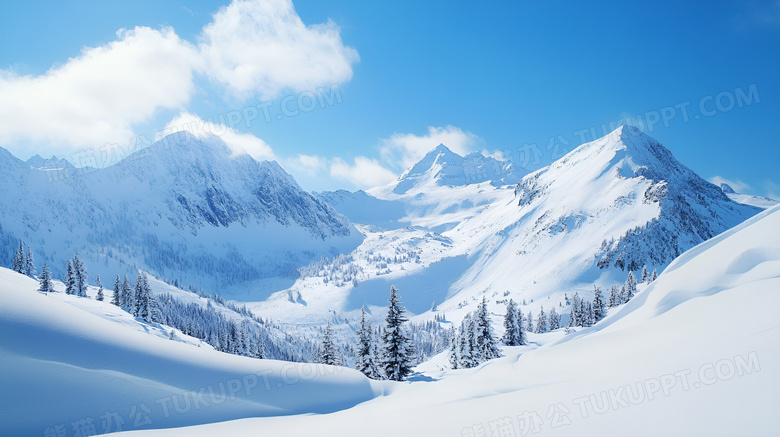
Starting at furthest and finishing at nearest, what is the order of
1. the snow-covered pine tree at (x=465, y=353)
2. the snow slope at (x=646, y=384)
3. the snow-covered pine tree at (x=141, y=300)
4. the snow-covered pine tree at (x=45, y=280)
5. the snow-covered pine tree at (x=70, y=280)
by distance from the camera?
the snow-covered pine tree at (x=70, y=280), the snow-covered pine tree at (x=141, y=300), the snow-covered pine tree at (x=45, y=280), the snow-covered pine tree at (x=465, y=353), the snow slope at (x=646, y=384)

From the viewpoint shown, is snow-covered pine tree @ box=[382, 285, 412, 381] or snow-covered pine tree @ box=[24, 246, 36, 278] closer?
snow-covered pine tree @ box=[382, 285, 412, 381]

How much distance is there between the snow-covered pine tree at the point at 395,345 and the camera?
86.4 ft

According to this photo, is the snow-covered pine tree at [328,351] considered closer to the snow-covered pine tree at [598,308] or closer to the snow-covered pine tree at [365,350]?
the snow-covered pine tree at [365,350]

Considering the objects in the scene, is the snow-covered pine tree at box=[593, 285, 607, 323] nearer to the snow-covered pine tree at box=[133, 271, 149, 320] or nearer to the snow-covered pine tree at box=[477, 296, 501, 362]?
the snow-covered pine tree at box=[477, 296, 501, 362]

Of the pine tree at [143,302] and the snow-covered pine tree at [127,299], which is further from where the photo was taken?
the snow-covered pine tree at [127,299]

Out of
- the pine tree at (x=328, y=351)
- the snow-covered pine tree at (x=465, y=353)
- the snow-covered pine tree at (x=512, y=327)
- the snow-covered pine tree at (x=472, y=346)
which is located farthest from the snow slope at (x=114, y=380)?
the snow-covered pine tree at (x=512, y=327)

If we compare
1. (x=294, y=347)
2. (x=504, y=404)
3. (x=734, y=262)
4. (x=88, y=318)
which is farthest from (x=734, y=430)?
(x=294, y=347)

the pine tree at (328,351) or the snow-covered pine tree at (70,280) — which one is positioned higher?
the snow-covered pine tree at (70,280)

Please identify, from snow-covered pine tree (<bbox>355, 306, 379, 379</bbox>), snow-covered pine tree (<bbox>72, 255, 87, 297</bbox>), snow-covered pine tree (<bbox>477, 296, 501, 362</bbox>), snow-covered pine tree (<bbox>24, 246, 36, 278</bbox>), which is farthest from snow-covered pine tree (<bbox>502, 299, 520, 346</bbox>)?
snow-covered pine tree (<bbox>24, 246, 36, 278</bbox>)

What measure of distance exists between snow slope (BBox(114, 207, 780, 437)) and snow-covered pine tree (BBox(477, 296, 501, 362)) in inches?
963

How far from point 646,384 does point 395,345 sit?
873 inches

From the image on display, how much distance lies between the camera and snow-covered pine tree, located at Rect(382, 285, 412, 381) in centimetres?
2633

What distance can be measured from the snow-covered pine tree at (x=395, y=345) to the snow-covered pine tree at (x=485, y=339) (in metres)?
10.9

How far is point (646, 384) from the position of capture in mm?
5984
